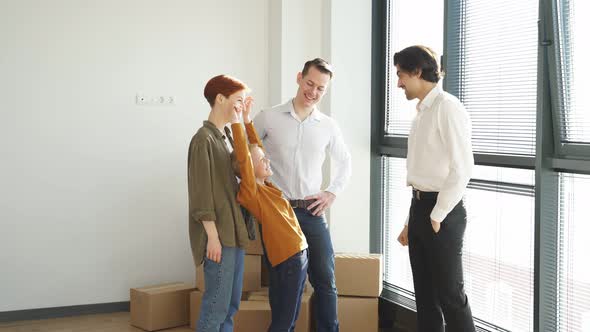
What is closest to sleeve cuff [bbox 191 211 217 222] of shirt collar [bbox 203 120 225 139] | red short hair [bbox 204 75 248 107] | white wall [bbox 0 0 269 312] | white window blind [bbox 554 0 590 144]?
shirt collar [bbox 203 120 225 139]

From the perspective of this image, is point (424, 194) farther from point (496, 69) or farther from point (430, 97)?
point (496, 69)

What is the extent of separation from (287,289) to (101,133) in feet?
7.00

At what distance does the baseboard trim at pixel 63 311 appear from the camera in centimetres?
429

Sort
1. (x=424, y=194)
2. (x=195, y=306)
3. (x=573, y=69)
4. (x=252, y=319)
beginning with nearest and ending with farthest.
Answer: (x=424, y=194)
(x=573, y=69)
(x=252, y=319)
(x=195, y=306)

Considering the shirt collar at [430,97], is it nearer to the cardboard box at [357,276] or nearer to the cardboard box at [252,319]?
the cardboard box at [357,276]

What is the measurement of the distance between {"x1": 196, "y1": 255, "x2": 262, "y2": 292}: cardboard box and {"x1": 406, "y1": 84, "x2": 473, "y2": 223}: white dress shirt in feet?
5.16

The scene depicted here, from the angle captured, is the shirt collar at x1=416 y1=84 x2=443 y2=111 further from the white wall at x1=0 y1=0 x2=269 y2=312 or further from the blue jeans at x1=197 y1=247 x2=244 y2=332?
the white wall at x1=0 y1=0 x2=269 y2=312

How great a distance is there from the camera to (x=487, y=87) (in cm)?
347

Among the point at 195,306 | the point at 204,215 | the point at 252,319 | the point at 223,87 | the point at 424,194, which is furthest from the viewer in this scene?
the point at 195,306

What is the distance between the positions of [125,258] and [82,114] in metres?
1.03

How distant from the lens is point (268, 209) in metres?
2.78

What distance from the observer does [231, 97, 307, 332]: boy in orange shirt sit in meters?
2.69

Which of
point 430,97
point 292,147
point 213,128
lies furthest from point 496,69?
point 213,128

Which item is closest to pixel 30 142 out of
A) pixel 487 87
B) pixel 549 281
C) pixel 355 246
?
pixel 355 246
